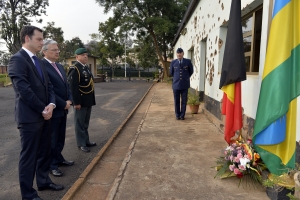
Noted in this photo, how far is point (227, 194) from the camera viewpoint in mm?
2387

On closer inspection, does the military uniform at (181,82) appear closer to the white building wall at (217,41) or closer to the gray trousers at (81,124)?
the white building wall at (217,41)

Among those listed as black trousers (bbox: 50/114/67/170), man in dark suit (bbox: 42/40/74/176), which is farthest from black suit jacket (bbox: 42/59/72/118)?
black trousers (bbox: 50/114/67/170)

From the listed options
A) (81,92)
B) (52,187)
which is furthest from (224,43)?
(52,187)

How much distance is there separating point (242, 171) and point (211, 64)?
381cm

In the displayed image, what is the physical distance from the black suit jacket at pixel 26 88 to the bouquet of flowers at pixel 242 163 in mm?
2231

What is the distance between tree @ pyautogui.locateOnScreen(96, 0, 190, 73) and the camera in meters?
23.7

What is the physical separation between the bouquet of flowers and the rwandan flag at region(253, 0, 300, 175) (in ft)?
1.09

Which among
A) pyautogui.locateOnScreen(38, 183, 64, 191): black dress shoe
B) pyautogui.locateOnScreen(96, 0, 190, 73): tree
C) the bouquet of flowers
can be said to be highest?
pyautogui.locateOnScreen(96, 0, 190, 73): tree

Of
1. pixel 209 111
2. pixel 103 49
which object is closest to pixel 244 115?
pixel 209 111

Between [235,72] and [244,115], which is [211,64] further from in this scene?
[235,72]

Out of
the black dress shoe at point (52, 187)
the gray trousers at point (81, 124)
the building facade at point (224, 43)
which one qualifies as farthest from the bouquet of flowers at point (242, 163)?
the gray trousers at point (81, 124)

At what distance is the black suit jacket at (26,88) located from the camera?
218 cm

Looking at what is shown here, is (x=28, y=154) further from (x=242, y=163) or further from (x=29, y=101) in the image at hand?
(x=242, y=163)

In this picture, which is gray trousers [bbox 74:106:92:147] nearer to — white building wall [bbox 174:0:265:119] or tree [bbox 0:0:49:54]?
white building wall [bbox 174:0:265:119]
